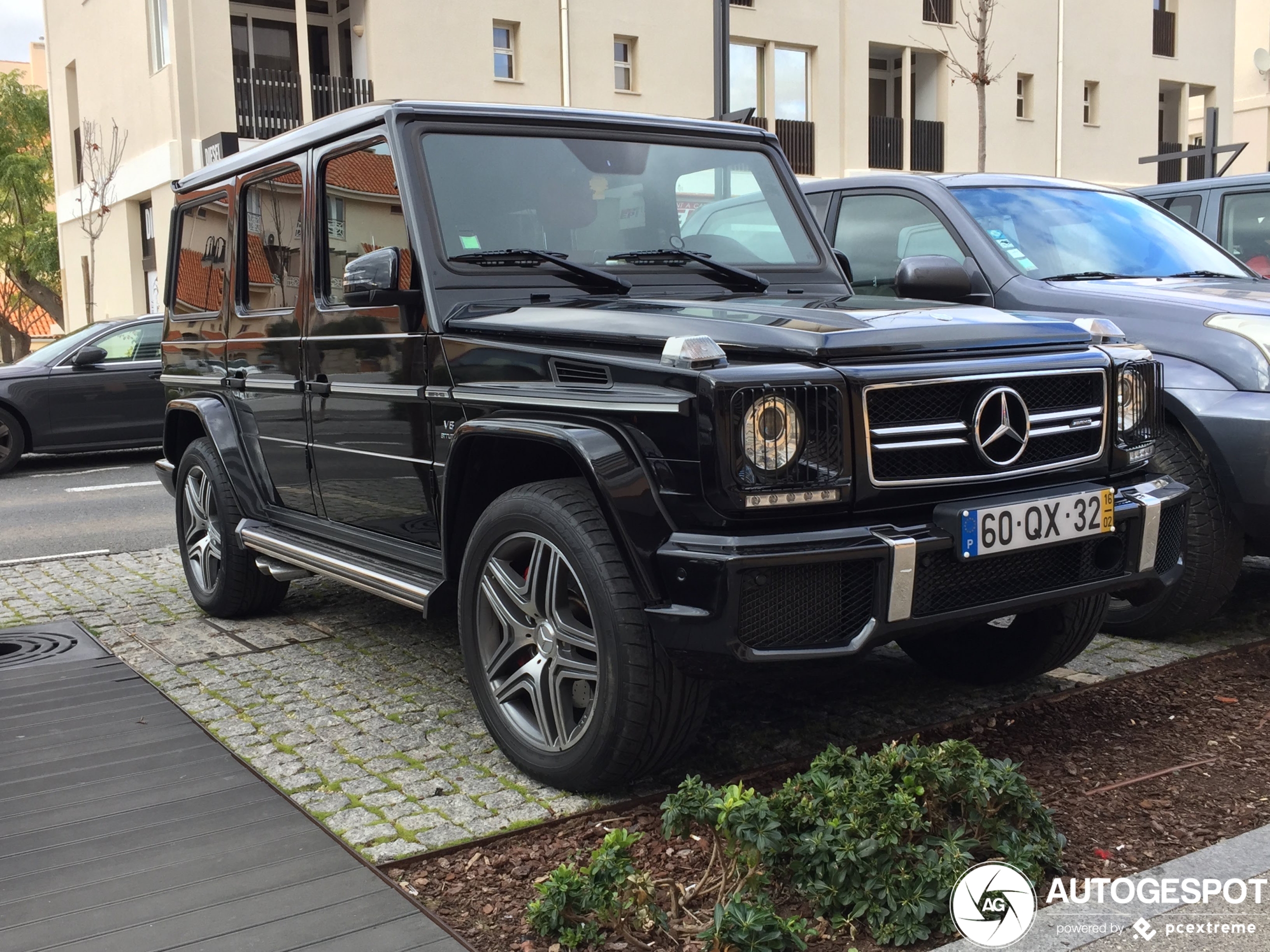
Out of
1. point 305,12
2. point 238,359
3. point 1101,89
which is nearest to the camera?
point 238,359

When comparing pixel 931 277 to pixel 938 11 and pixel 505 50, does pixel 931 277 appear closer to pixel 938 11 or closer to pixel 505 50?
pixel 505 50

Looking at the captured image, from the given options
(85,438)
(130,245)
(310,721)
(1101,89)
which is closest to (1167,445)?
(310,721)

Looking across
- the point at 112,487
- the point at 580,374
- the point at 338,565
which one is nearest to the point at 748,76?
the point at 112,487

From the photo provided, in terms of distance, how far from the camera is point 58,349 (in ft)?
46.4

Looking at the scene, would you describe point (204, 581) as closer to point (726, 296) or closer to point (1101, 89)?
point (726, 296)

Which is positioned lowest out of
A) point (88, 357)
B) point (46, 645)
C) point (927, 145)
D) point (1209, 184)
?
point (46, 645)

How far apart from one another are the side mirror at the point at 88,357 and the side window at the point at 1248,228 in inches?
441

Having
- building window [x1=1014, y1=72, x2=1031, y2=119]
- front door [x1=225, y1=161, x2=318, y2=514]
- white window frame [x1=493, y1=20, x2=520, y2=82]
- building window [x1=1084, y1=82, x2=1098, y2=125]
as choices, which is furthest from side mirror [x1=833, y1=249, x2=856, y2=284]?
building window [x1=1084, y1=82, x2=1098, y2=125]

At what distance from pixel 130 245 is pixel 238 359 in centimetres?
2281

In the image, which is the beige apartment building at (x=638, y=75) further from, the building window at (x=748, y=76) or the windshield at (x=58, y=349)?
the windshield at (x=58, y=349)

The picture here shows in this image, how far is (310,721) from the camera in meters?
4.50

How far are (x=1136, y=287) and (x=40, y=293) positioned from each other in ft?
125

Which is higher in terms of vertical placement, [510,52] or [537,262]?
[510,52]

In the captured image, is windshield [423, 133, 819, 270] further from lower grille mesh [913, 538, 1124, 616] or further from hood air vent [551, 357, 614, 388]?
lower grille mesh [913, 538, 1124, 616]
